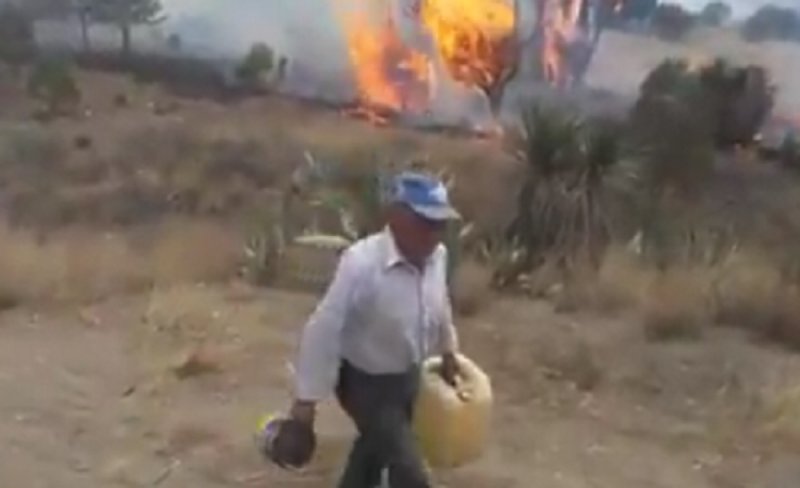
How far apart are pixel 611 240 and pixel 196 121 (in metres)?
9.09

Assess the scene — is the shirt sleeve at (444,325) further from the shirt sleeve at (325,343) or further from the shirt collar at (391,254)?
the shirt sleeve at (325,343)

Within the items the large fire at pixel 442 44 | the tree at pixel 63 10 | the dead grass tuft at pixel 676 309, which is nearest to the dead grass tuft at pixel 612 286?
the dead grass tuft at pixel 676 309

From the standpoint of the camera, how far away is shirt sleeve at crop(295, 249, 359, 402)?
200 inches

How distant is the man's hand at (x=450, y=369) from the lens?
5.68 m

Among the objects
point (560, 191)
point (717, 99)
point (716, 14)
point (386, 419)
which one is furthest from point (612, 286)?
point (716, 14)

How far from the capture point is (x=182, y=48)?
70.0 feet

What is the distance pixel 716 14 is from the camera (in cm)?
1941

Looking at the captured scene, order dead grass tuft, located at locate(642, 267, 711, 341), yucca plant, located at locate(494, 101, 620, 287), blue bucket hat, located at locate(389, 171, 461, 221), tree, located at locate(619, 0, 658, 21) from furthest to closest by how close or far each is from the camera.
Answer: tree, located at locate(619, 0, 658, 21) < yucca plant, located at locate(494, 101, 620, 287) < dead grass tuft, located at locate(642, 267, 711, 341) < blue bucket hat, located at locate(389, 171, 461, 221)

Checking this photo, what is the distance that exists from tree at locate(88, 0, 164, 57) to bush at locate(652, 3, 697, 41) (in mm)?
6121

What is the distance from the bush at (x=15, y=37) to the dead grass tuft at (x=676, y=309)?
11.9 meters

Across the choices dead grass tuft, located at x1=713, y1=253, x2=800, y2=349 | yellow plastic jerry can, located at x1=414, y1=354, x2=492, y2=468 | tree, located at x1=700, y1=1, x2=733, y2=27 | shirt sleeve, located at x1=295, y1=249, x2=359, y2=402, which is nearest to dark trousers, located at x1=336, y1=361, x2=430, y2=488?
shirt sleeve, located at x1=295, y1=249, x2=359, y2=402

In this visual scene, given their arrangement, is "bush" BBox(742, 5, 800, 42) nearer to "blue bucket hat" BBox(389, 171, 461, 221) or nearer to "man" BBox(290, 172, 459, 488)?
"man" BBox(290, 172, 459, 488)

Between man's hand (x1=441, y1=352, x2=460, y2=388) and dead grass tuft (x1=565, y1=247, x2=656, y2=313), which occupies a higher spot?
man's hand (x1=441, y1=352, x2=460, y2=388)

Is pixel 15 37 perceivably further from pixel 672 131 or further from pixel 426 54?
pixel 672 131
